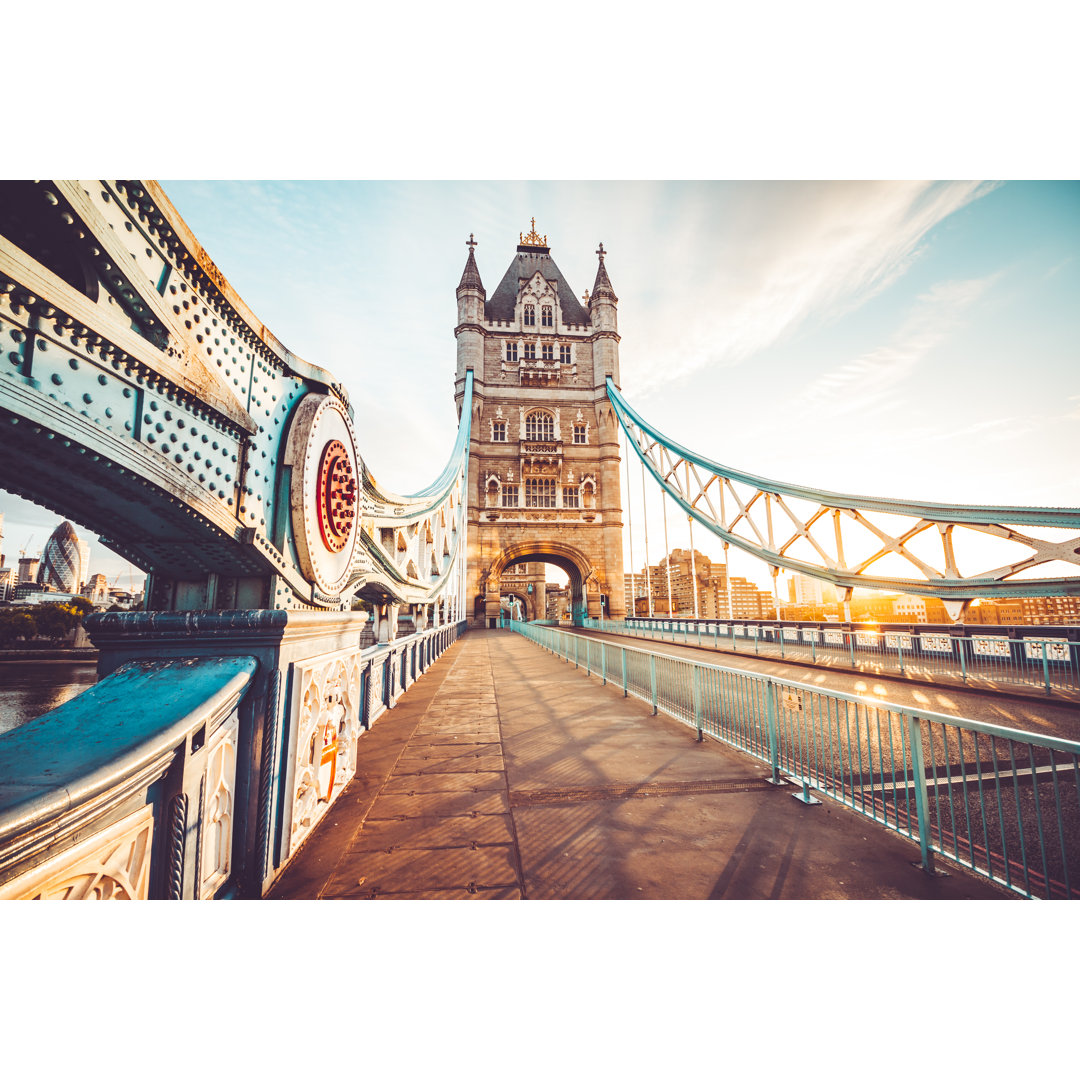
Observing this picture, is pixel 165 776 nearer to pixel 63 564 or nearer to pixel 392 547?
pixel 392 547

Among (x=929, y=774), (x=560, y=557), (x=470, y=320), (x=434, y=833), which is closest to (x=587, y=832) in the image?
(x=434, y=833)

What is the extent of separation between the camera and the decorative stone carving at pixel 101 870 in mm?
1230

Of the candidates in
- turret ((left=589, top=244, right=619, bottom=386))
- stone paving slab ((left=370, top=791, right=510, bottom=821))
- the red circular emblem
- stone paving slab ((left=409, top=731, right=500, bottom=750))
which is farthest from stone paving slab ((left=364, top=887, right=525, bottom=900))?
turret ((left=589, top=244, right=619, bottom=386))

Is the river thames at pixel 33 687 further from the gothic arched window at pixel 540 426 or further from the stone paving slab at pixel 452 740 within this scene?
the gothic arched window at pixel 540 426

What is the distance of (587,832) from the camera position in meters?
2.77

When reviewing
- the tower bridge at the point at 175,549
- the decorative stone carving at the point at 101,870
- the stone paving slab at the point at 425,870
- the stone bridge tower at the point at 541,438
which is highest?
the stone bridge tower at the point at 541,438

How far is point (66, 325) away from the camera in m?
1.41

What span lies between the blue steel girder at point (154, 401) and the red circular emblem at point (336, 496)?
4.9 inches

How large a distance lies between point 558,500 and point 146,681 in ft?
103

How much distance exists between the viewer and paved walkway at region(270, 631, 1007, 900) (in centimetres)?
226

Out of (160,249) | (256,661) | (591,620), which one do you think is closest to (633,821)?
(256,661)

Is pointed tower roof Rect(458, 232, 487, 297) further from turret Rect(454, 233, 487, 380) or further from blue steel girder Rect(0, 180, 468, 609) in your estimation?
blue steel girder Rect(0, 180, 468, 609)

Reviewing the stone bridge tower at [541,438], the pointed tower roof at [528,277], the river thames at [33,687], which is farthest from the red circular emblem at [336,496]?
the pointed tower roof at [528,277]

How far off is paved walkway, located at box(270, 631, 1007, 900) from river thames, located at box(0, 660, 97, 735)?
156cm
